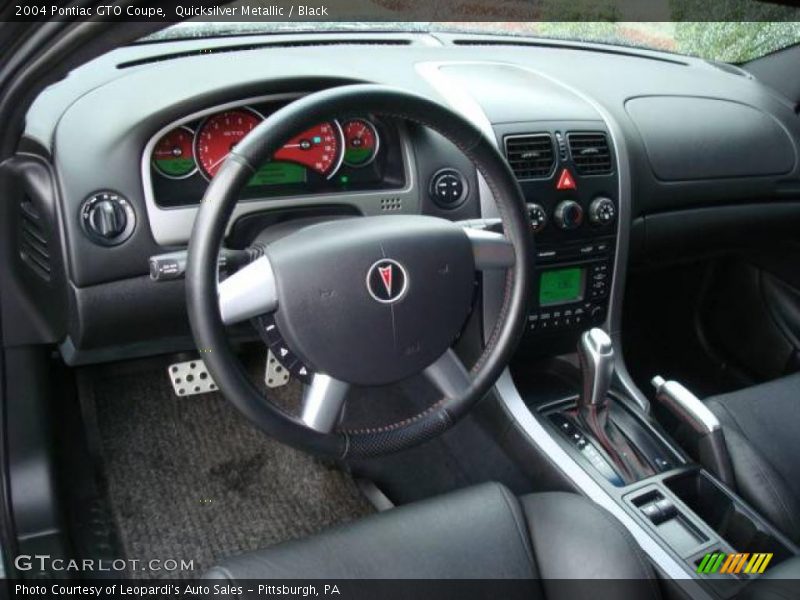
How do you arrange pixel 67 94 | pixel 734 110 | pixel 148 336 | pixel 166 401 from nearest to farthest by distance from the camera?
1. pixel 67 94
2. pixel 148 336
3. pixel 166 401
4. pixel 734 110

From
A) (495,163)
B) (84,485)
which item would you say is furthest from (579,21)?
(84,485)

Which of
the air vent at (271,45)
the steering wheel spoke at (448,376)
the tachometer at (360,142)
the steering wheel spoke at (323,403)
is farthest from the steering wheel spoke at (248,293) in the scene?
the air vent at (271,45)

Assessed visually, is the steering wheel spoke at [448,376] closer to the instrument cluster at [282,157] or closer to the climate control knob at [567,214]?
the instrument cluster at [282,157]

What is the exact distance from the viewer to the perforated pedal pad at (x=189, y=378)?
5.47 feet

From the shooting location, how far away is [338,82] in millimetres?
1454

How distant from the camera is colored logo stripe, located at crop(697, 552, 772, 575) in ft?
4.43

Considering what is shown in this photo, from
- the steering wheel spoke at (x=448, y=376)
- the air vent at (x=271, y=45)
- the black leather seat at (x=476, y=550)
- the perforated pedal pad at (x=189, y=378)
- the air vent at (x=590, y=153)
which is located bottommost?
the perforated pedal pad at (x=189, y=378)

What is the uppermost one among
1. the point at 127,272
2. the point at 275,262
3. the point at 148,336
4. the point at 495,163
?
the point at 495,163

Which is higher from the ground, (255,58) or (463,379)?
(255,58)

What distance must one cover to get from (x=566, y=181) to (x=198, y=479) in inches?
43.1

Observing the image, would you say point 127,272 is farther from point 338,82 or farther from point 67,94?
point 338,82

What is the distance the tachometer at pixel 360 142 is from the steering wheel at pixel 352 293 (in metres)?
0.31

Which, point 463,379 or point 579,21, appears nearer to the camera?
point 463,379

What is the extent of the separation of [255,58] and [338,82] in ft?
0.57
